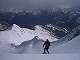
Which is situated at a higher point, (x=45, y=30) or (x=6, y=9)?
(x=6, y=9)

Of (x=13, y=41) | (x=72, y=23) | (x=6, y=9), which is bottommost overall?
(x=13, y=41)

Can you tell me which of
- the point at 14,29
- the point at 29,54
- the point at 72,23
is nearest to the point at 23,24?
the point at 14,29

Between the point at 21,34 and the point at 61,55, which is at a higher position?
the point at 21,34

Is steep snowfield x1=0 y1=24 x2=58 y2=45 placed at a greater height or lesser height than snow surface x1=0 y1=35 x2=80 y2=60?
greater

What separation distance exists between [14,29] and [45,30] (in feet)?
2.33

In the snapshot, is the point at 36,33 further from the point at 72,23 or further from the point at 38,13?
the point at 72,23

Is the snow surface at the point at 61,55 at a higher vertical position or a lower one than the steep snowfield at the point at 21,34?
lower

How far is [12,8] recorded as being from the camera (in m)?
5.80

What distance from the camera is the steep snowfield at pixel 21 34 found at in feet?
18.6

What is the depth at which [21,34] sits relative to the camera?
566cm

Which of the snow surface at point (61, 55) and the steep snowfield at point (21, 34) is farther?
the steep snowfield at point (21, 34)

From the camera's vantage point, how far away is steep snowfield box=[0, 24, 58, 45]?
566 centimetres

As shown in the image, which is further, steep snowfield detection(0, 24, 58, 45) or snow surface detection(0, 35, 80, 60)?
steep snowfield detection(0, 24, 58, 45)

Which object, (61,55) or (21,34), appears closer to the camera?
(61,55)
